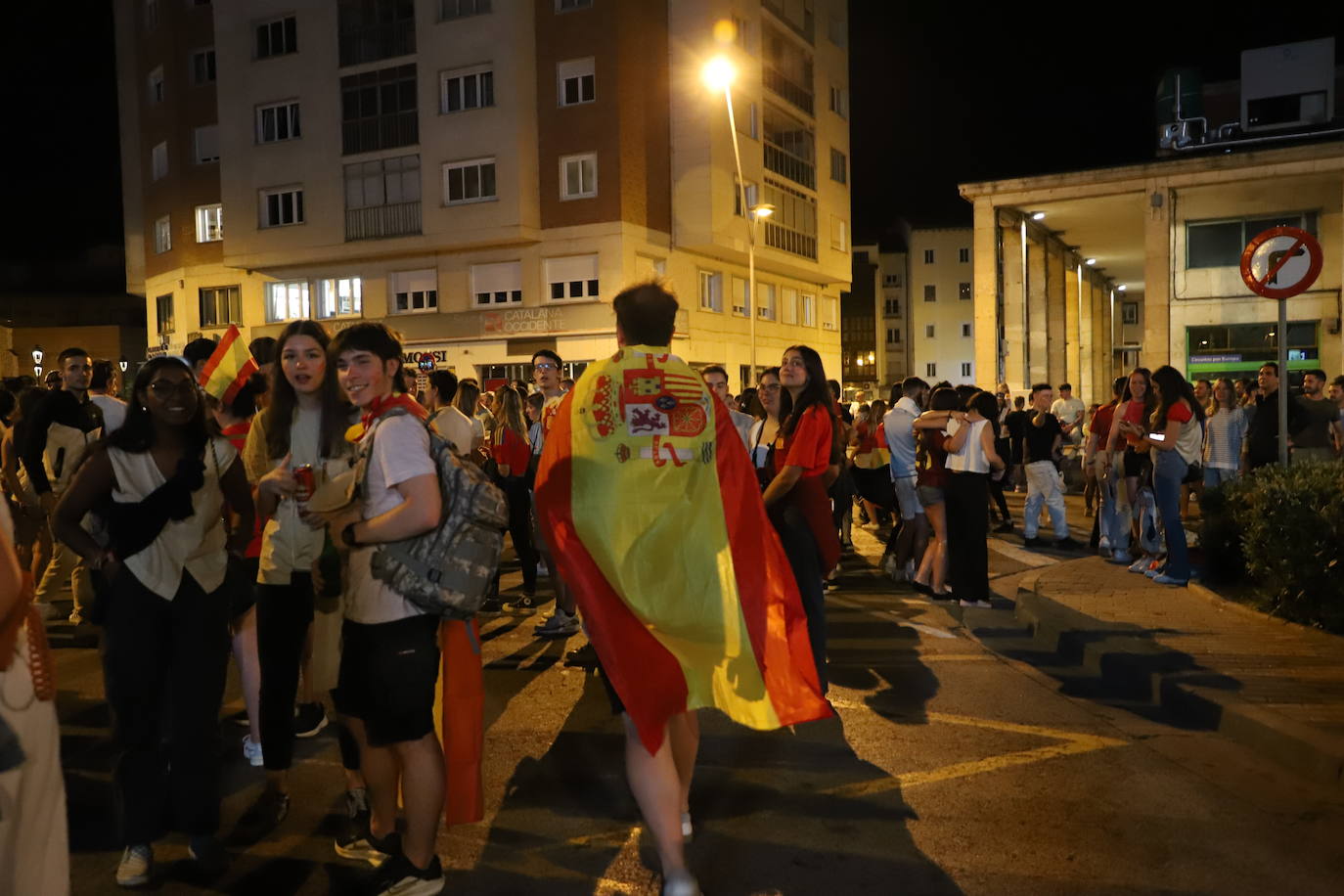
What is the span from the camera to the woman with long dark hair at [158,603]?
3.93 meters

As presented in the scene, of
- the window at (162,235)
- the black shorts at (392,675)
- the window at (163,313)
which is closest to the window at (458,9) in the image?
the window at (162,235)

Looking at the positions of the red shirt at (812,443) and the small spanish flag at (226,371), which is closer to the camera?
the small spanish flag at (226,371)

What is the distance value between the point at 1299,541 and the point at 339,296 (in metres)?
33.2

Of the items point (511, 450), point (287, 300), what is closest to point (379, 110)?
point (287, 300)

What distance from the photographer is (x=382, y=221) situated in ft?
113

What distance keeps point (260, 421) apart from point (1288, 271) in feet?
26.8

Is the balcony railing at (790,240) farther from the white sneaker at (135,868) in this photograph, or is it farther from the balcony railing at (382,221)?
the white sneaker at (135,868)

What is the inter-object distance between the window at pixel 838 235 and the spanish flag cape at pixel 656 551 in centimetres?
4070

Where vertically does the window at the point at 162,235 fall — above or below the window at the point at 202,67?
below

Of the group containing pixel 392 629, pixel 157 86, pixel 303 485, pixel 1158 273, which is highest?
pixel 157 86

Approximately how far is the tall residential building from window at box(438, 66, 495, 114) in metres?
0.06

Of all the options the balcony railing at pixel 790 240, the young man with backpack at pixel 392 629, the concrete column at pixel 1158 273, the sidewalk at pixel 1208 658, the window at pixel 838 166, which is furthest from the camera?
the window at pixel 838 166

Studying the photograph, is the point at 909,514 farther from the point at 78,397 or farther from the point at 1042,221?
the point at 1042,221

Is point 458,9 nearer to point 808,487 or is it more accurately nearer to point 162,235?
point 162,235
